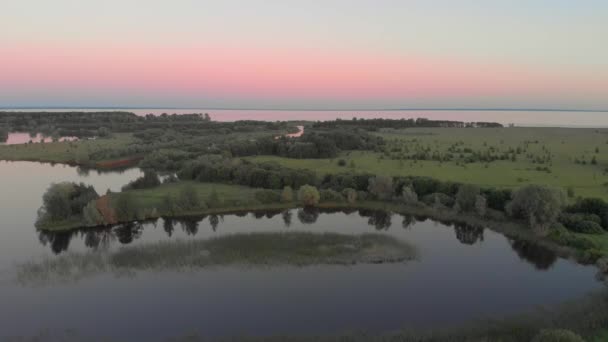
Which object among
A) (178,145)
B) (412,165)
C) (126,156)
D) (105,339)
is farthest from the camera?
(178,145)

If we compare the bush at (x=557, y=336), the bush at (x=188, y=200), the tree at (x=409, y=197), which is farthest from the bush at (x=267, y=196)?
the bush at (x=557, y=336)

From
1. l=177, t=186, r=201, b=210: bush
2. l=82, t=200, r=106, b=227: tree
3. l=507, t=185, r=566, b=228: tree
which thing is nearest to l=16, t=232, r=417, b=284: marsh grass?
l=82, t=200, r=106, b=227: tree

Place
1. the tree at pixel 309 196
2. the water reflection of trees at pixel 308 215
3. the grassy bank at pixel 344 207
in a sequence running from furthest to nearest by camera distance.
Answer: the tree at pixel 309 196 → the water reflection of trees at pixel 308 215 → the grassy bank at pixel 344 207

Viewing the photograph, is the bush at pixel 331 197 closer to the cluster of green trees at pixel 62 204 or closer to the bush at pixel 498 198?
the bush at pixel 498 198

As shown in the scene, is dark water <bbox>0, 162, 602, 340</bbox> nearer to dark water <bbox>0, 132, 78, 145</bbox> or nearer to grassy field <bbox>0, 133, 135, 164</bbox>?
grassy field <bbox>0, 133, 135, 164</bbox>

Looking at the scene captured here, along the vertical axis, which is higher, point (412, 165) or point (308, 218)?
point (412, 165)

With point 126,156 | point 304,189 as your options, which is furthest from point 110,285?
point 126,156

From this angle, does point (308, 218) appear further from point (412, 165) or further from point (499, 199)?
point (412, 165)
